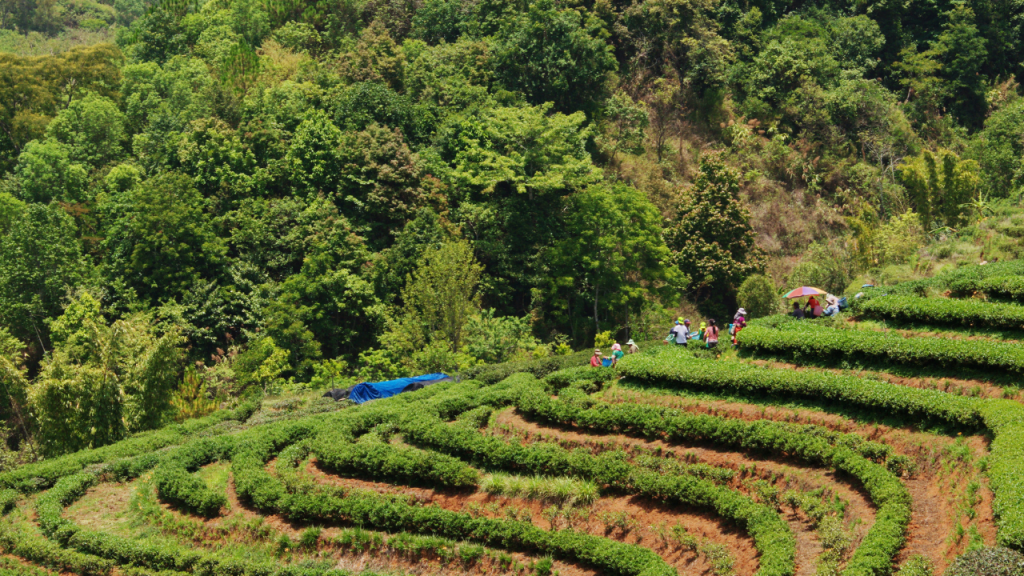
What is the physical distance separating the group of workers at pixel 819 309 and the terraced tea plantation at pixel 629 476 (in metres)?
0.85

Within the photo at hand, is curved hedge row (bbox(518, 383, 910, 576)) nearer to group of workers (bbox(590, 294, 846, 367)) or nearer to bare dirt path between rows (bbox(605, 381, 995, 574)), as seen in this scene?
bare dirt path between rows (bbox(605, 381, 995, 574))

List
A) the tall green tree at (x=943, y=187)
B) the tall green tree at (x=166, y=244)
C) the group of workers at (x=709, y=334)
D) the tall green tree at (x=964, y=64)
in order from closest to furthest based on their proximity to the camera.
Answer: the group of workers at (x=709, y=334) → the tall green tree at (x=943, y=187) → the tall green tree at (x=166, y=244) → the tall green tree at (x=964, y=64)

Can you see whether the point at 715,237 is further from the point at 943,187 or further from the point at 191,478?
the point at 191,478

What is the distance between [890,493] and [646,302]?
88.1ft

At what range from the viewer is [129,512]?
2662cm

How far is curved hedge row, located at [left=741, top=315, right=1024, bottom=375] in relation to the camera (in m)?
24.2

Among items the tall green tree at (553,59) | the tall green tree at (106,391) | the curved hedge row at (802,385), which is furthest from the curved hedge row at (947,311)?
the tall green tree at (553,59)

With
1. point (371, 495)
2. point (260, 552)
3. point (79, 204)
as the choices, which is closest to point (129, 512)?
point (260, 552)

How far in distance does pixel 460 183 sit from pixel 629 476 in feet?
96.9

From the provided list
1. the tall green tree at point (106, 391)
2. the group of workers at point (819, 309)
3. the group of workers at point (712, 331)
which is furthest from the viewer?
the tall green tree at point (106, 391)

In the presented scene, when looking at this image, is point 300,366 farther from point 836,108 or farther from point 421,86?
point 836,108

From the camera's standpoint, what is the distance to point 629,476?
77.4 feet

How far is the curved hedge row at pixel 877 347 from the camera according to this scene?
24.2 meters

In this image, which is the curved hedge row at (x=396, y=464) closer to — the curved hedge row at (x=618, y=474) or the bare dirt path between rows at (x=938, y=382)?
the curved hedge row at (x=618, y=474)
